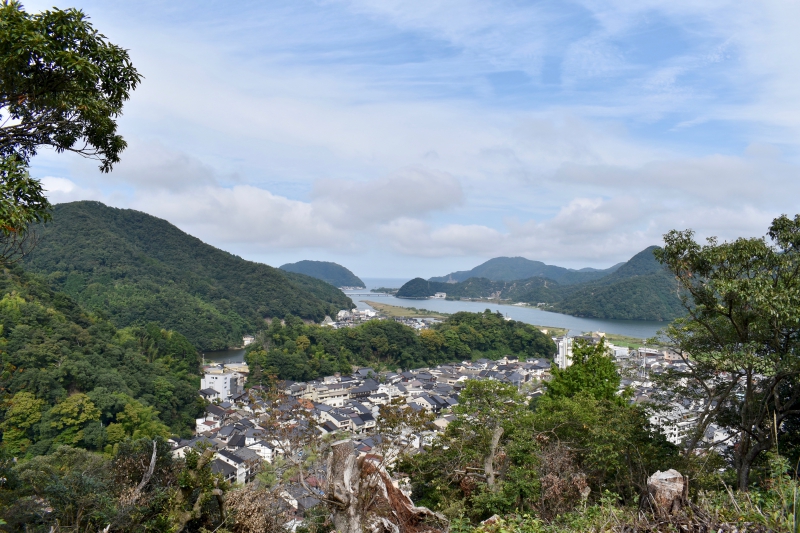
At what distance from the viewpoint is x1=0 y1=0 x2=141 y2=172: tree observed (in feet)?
8.55

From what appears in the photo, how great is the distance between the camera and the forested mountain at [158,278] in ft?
120

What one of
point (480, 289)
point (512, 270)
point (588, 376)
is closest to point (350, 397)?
point (588, 376)

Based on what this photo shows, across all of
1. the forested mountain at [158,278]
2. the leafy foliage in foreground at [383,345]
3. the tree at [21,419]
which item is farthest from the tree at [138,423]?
the forested mountain at [158,278]

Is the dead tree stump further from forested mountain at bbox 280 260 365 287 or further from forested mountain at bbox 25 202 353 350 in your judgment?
forested mountain at bbox 280 260 365 287

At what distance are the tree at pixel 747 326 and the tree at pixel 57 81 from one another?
546cm

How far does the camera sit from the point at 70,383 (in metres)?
16.7

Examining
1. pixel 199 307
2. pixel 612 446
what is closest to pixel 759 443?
pixel 612 446

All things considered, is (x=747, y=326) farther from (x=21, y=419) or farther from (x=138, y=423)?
(x=21, y=419)

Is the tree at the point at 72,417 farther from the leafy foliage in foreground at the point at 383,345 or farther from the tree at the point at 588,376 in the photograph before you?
the tree at the point at 588,376

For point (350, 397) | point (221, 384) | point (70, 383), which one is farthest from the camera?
point (221, 384)

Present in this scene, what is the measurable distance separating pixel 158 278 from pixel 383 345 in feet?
80.3

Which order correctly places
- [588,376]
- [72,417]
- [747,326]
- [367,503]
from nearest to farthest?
[367,503]
[747,326]
[588,376]
[72,417]

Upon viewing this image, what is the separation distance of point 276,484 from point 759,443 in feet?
18.2

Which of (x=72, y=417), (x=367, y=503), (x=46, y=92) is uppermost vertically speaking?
(x=46, y=92)
